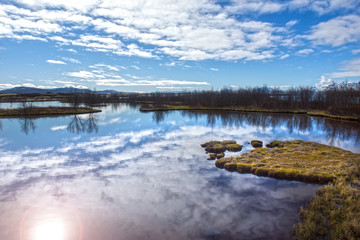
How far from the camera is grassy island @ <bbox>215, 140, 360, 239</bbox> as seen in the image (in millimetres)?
10031

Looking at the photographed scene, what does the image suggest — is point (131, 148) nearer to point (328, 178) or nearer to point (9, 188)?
point (9, 188)

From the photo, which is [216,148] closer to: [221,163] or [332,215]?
[221,163]

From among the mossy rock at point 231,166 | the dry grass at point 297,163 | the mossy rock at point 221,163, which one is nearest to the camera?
the dry grass at point 297,163

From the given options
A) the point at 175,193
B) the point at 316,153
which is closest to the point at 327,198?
the point at 175,193

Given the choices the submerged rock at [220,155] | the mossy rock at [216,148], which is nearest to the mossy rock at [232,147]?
the mossy rock at [216,148]

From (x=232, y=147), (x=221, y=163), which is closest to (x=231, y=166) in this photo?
(x=221, y=163)

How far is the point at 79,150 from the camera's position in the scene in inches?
1109

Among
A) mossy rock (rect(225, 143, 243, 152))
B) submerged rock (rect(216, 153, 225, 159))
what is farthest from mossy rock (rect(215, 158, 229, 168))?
mossy rock (rect(225, 143, 243, 152))

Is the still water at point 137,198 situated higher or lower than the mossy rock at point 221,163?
lower

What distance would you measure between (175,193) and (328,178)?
13.2 meters

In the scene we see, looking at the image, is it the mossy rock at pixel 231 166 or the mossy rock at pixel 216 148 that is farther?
the mossy rock at pixel 216 148

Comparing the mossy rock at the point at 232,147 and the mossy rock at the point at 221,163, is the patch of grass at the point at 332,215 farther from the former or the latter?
the mossy rock at the point at 232,147

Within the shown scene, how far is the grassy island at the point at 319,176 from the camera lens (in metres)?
10.0

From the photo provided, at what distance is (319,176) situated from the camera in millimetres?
17062
